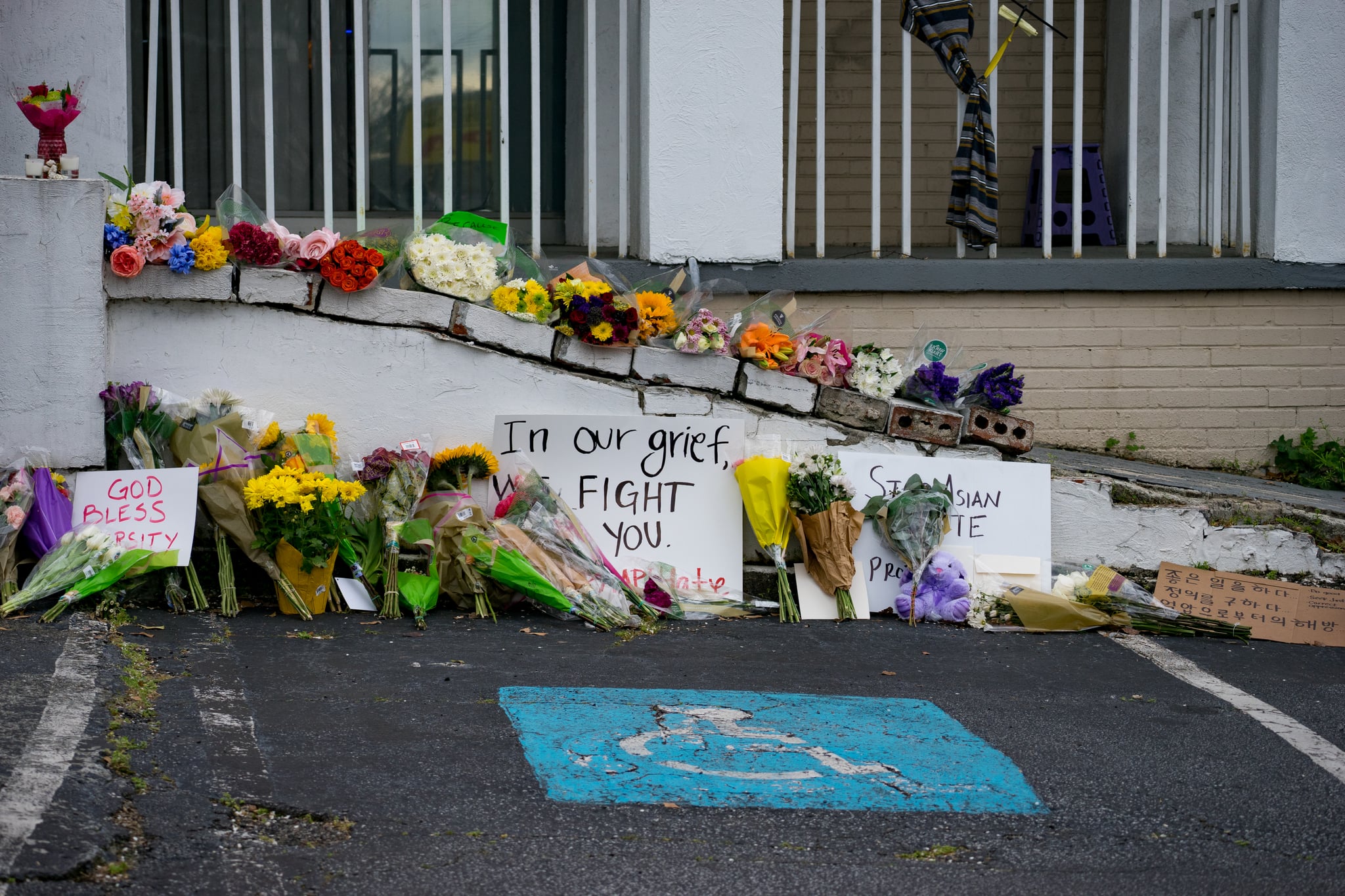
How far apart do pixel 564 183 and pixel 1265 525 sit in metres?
4.31

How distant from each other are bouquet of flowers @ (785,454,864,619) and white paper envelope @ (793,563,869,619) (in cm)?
3

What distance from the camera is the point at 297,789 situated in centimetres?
316

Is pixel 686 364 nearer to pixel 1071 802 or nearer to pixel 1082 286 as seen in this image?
pixel 1082 286

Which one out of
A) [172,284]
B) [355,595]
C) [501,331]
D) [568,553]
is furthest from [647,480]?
[172,284]

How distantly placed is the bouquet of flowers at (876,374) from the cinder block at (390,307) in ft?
5.73

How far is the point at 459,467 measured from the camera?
5305 millimetres

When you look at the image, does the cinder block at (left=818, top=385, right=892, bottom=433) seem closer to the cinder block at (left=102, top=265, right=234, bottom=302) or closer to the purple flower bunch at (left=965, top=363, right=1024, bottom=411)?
the purple flower bunch at (left=965, top=363, right=1024, bottom=411)

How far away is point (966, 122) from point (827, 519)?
2.59 meters

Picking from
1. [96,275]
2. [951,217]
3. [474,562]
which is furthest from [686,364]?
[96,275]

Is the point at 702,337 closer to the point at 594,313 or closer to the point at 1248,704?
the point at 594,313

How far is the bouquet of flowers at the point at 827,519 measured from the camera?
5277 mm

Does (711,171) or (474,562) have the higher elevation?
(711,171)

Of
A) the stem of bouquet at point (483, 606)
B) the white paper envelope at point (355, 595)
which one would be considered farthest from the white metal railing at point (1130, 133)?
the white paper envelope at point (355, 595)

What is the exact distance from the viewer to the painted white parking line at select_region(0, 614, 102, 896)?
8.87 ft
